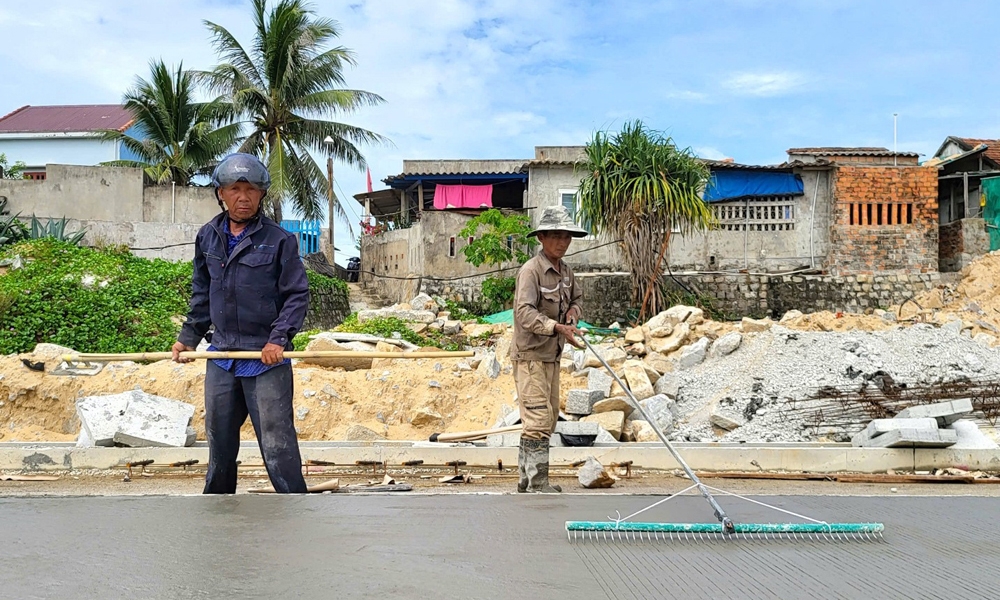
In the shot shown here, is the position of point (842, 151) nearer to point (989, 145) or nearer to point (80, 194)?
point (989, 145)

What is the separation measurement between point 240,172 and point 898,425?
5842 mm

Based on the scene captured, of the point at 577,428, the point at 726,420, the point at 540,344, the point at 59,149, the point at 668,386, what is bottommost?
the point at 726,420

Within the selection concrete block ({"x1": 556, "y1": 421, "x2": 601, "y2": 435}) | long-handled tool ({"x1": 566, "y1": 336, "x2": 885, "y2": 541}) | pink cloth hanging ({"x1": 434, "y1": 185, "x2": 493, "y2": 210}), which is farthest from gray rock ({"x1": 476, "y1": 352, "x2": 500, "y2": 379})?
pink cloth hanging ({"x1": 434, "y1": 185, "x2": 493, "y2": 210})

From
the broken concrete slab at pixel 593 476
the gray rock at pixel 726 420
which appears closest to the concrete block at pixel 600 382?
the gray rock at pixel 726 420

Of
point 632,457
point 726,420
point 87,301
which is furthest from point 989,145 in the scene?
point 87,301

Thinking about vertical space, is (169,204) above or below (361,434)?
above

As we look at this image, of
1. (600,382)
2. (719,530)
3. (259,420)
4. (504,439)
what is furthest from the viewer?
(600,382)

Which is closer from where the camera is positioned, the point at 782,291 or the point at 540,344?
the point at 540,344

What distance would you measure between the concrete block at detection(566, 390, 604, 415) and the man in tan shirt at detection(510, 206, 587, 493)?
2.66 m

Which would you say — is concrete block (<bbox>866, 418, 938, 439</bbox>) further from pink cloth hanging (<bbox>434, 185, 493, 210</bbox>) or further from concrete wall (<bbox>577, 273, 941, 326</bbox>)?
pink cloth hanging (<bbox>434, 185, 493, 210</bbox>)

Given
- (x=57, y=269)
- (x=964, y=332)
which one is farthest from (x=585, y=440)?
(x=57, y=269)

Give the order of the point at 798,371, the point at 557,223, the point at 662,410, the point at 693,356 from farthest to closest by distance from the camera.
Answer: the point at 693,356 → the point at 798,371 → the point at 662,410 → the point at 557,223

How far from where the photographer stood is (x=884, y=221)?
19.7m

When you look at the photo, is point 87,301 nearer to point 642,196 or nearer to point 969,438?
point 642,196
